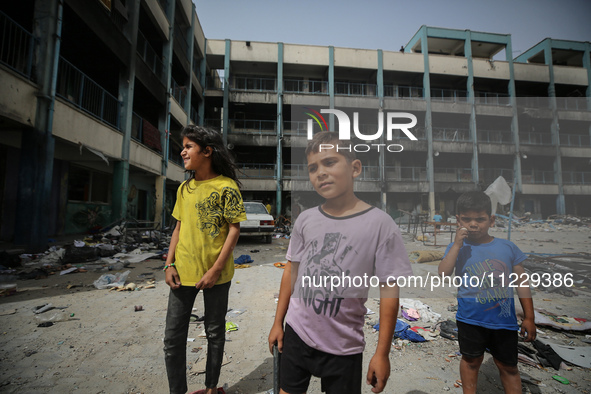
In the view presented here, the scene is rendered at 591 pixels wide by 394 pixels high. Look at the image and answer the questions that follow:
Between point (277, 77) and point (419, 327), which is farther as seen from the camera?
point (277, 77)

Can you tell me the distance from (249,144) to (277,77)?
5.51 m

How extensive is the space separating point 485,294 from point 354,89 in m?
20.7

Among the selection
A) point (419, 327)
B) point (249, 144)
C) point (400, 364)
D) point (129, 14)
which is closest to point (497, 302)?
point (400, 364)

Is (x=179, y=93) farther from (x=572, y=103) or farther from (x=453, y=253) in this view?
(x=453, y=253)

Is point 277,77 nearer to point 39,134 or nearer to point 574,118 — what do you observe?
point 39,134

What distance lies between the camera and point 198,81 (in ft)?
55.3

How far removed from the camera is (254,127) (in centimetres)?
1938

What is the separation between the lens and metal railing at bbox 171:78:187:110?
13.2m

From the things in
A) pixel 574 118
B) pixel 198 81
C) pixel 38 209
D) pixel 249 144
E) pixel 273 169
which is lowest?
pixel 38 209

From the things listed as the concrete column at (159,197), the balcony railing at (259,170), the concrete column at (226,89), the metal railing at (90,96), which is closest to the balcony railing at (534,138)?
the metal railing at (90,96)

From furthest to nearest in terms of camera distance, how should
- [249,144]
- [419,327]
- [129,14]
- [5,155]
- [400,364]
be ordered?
[249,144] → [129,14] → [5,155] → [419,327] → [400,364]

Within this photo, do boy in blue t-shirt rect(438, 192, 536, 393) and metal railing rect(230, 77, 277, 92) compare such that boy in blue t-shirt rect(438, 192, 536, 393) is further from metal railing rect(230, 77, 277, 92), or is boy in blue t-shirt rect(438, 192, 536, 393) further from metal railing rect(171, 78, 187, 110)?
metal railing rect(230, 77, 277, 92)

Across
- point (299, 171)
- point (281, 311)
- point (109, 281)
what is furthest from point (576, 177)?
point (109, 281)

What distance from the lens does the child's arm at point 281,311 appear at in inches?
43.8
